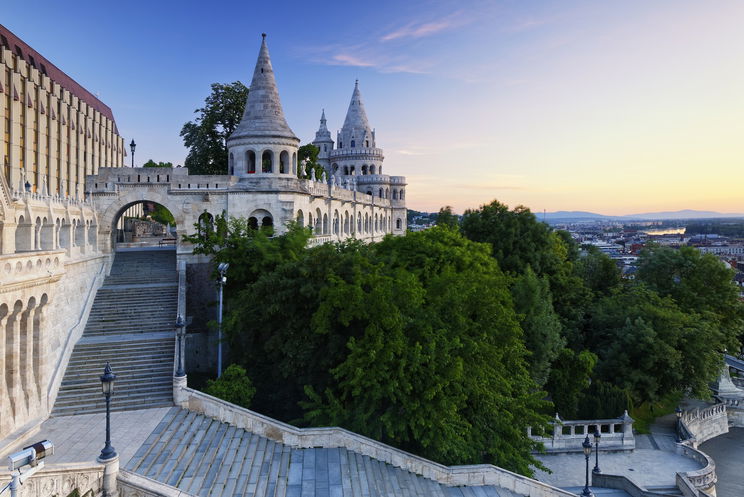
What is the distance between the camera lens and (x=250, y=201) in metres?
29.3

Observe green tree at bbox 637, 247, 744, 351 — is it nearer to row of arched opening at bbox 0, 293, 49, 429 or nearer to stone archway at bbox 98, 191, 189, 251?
stone archway at bbox 98, 191, 189, 251

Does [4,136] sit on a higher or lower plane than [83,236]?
higher

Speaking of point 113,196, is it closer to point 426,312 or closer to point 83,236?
point 83,236

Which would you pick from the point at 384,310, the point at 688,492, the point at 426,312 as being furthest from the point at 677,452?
the point at 384,310

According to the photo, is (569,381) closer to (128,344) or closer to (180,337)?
(180,337)

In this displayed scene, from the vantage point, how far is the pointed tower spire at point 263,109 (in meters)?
30.8

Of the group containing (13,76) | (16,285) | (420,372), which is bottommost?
(420,372)

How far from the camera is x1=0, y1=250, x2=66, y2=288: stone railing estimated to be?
46.5 feet

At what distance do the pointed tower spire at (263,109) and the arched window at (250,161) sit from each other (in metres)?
1.06

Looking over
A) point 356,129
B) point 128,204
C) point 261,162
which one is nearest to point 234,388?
point 128,204

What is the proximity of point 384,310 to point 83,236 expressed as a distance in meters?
16.6

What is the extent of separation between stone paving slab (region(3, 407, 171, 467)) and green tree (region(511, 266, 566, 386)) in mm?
17326

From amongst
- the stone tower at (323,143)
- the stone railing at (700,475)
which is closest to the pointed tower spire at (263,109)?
the stone railing at (700,475)

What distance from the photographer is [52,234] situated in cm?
2119
